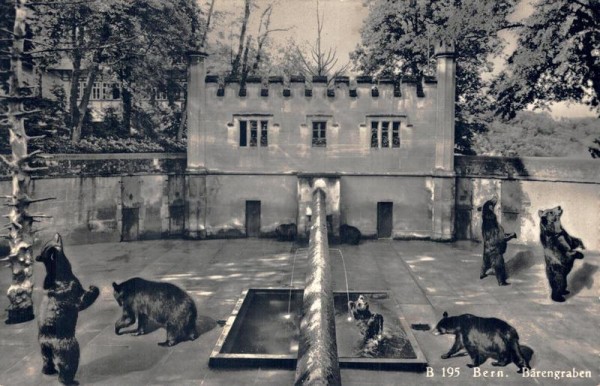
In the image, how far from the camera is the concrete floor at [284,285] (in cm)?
787

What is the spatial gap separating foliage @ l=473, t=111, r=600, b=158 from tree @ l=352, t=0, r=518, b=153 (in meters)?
14.6

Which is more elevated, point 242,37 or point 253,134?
point 242,37

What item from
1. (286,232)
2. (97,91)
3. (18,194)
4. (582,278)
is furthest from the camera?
(97,91)

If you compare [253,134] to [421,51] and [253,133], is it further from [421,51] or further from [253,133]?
[421,51]

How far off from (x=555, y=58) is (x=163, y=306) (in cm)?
1380

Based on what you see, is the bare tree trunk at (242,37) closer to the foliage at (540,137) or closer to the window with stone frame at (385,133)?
the window with stone frame at (385,133)

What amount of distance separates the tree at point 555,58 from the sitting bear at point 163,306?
1333 cm

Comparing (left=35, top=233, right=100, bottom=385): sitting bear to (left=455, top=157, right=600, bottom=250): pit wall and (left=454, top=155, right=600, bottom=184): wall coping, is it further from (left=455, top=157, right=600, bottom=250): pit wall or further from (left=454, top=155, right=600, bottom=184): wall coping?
(left=454, top=155, right=600, bottom=184): wall coping

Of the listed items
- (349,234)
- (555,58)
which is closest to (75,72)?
(349,234)

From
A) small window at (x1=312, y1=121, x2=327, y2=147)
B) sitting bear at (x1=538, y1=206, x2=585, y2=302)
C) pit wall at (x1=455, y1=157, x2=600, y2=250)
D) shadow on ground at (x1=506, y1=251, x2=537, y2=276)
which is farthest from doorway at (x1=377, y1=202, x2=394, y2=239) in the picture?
sitting bear at (x1=538, y1=206, x2=585, y2=302)

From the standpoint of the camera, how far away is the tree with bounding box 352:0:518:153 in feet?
77.8

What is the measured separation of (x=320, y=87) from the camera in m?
20.8

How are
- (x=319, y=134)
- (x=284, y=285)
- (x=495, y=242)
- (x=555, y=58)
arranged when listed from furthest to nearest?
(x=319, y=134), (x=555, y=58), (x=495, y=242), (x=284, y=285)

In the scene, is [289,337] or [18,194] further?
[18,194]
